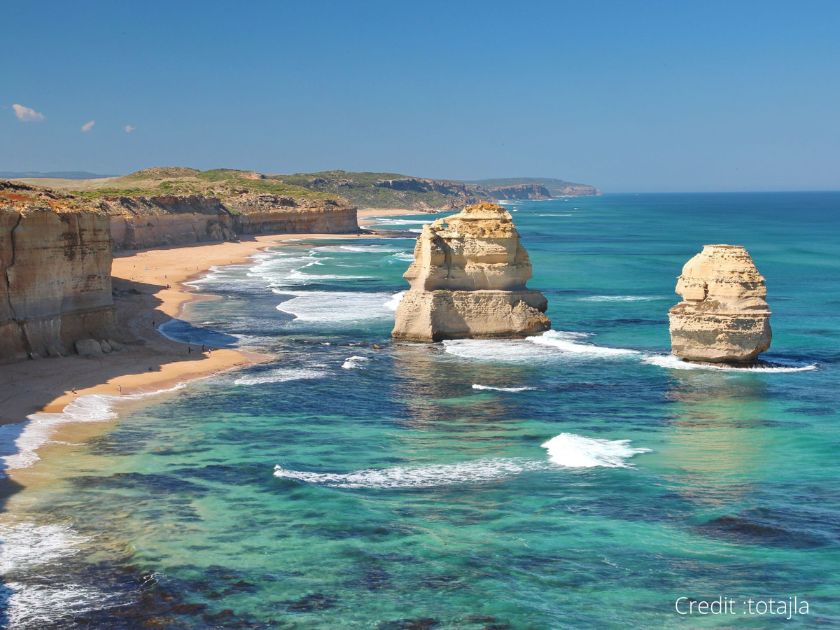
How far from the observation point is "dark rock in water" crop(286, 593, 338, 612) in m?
16.0

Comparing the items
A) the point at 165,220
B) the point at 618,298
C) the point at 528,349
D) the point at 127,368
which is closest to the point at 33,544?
the point at 127,368

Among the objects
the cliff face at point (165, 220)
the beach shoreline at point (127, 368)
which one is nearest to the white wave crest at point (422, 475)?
the beach shoreline at point (127, 368)

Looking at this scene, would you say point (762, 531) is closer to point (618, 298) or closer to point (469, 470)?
point (469, 470)

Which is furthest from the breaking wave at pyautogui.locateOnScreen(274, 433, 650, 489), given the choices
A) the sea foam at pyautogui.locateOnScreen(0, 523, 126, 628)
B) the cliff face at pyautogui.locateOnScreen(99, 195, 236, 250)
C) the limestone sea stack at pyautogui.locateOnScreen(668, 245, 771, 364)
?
the cliff face at pyautogui.locateOnScreen(99, 195, 236, 250)

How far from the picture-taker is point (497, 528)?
19281mm

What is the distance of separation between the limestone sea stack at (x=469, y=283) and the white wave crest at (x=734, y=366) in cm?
640

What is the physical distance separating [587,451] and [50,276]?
1975cm

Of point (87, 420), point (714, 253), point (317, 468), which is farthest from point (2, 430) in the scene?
point (714, 253)

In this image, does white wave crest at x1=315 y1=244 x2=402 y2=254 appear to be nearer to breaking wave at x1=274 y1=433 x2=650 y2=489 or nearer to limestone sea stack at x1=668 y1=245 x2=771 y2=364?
limestone sea stack at x1=668 y1=245 x2=771 y2=364

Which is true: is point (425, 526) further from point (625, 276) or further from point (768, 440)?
point (625, 276)

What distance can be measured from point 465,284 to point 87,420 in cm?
1680

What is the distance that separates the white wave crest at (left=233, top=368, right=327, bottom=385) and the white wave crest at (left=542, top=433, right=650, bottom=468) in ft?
35.7

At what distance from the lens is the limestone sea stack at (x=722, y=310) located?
33.1 m

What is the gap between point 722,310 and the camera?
33.4 m
